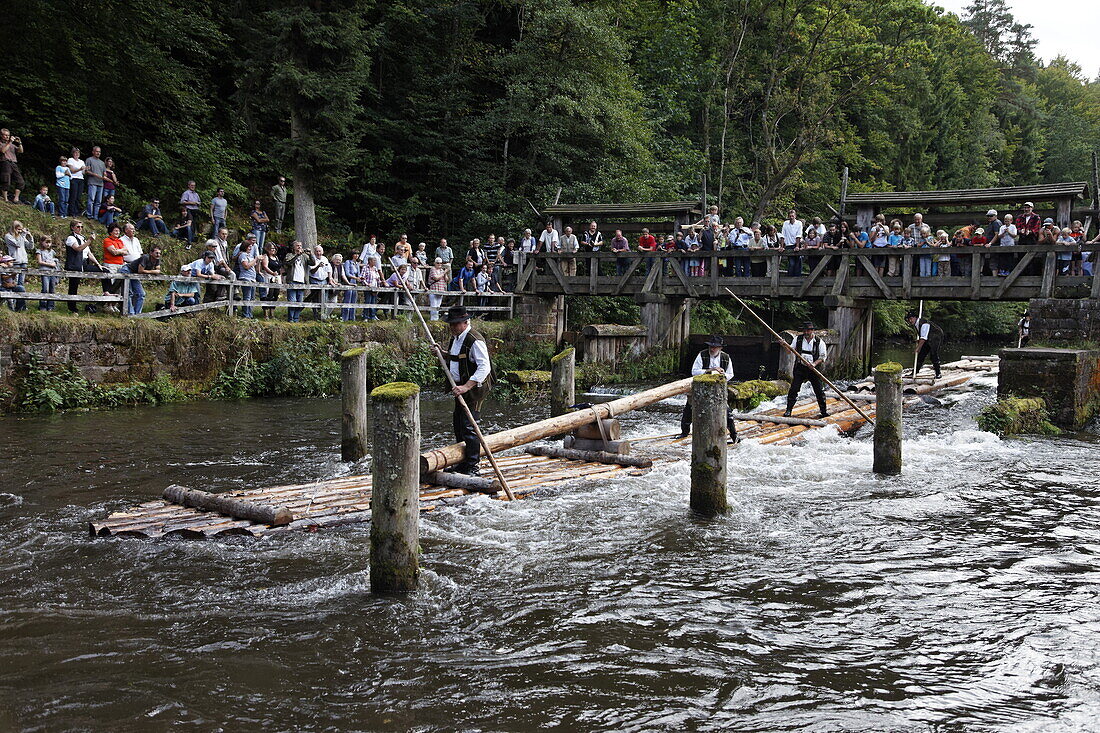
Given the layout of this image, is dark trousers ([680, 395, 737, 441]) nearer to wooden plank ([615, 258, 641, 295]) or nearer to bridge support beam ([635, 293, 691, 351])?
bridge support beam ([635, 293, 691, 351])

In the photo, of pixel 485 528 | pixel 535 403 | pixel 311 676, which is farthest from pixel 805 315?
pixel 311 676

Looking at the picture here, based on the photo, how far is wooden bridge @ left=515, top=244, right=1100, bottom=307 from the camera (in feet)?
58.7

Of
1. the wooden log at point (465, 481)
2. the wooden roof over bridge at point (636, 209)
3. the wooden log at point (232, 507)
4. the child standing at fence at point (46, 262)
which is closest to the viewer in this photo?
the wooden log at point (232, 507)

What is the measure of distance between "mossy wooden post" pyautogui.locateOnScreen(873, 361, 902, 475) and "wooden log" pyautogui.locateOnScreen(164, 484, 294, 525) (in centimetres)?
739

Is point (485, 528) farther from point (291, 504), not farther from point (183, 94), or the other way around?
point (183, 94)

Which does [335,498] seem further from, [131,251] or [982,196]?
[982,196]

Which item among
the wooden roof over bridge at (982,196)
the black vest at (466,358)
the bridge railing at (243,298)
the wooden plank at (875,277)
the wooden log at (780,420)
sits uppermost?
the wooden roof over bridge at (982,196)

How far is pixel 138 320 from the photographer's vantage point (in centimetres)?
1545

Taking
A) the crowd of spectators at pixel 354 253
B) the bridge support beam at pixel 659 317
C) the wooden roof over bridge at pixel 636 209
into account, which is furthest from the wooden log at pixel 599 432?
the wooden roof over bridge at pixel 636 209

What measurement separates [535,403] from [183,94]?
45.0 ft

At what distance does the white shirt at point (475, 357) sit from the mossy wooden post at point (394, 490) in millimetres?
3085

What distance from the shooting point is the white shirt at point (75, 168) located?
721 inches

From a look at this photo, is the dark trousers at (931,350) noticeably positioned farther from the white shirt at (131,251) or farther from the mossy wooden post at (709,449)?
the white shirt at (131,251)

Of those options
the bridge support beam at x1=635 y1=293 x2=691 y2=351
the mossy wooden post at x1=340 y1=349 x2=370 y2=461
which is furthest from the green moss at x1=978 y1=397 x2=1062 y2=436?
the mossy wooden post at x1=340 y1=349 x2=370 y2=461
